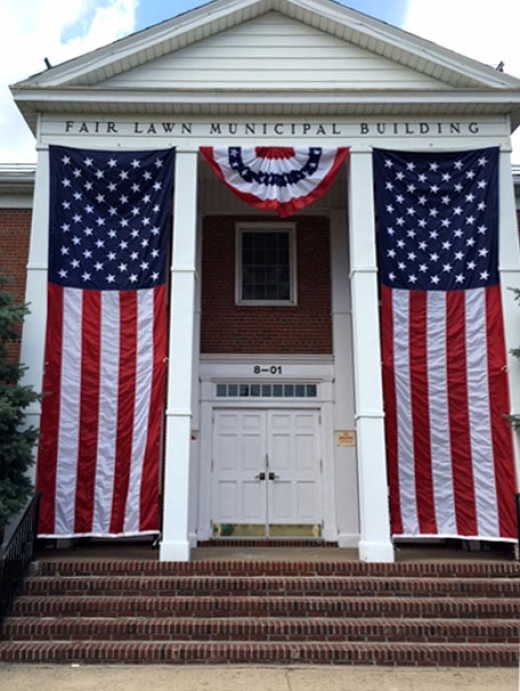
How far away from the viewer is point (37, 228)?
28.5ft

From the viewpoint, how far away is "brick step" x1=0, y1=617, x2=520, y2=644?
6.39 meters

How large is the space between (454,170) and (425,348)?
2677mm

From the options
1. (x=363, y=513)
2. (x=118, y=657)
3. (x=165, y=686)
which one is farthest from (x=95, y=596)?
(x=363, y=513)

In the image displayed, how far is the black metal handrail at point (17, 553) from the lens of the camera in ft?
21.4

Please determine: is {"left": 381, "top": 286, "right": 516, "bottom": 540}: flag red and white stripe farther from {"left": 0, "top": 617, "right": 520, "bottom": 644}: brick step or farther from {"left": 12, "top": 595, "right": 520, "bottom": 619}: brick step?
{"left": 0, "top": 617, "right": 520, "bottom": 644}: brick step

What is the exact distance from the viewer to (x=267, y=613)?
6.75m

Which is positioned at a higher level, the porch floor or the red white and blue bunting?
the red white and blue bunting

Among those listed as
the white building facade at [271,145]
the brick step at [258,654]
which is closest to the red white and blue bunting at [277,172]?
the white building facade at [271,145]

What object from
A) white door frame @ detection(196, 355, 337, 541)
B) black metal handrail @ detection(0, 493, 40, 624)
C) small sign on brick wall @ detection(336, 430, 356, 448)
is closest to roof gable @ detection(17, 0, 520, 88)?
white door frame @ detection(196, 355, 337, 541)

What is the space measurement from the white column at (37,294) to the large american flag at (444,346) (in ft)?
15.4

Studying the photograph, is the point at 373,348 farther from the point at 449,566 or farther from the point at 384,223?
the point at 449,566

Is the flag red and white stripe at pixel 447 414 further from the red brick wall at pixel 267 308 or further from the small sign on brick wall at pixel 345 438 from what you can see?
the red brick wall at pixel 267 308

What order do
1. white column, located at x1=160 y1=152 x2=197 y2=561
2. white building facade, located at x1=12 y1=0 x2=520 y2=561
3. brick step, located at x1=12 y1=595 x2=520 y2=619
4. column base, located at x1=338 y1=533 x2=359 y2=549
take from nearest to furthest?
1. brick step, located at x1=12 y1=595 x2=520 y2=619
2. white column, located at x1=160 y1=152 x2=197 y2=561
3. white building facade, located at x1=12 y1=0 x2=520 y2=561
4. column base, located at x1=338 y1=533 x2=359 y2=549

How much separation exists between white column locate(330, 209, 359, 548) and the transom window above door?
0.79 metres
